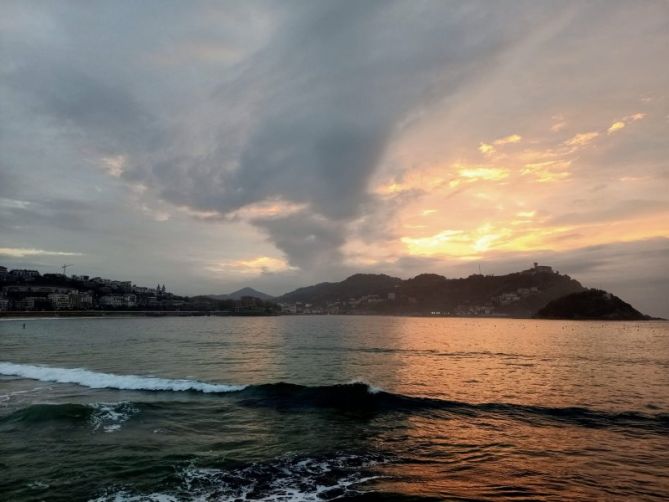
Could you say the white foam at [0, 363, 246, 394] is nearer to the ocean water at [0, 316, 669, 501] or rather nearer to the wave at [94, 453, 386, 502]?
the ocean water at [0, 316, 669, 501]

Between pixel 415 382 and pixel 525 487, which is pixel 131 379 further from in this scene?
pixel 525 487

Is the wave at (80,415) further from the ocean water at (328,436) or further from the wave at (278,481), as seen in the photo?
the wave at (278,481)

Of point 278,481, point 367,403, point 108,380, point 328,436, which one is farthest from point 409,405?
point 108,380

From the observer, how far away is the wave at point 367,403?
23.6 m

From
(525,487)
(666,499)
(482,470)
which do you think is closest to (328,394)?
(482,470)

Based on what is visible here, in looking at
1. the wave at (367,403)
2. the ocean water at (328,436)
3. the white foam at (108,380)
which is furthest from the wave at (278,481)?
the white foam at (108,380)

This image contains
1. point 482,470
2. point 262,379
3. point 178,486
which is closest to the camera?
point 178,486

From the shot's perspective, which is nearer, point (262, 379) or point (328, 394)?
point (328, 394)

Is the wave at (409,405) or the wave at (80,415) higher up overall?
the wave at (409,405)

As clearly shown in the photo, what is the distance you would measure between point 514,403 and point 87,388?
30507mm

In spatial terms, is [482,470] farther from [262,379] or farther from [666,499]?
[262,379]

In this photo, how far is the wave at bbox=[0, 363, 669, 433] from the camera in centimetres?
2364

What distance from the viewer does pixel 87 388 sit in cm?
3134

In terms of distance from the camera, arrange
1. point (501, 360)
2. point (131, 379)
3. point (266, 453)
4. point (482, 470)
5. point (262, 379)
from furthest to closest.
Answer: point (501, 360) < point (262, 379) < point (131, 379) < point (266, 453) < point (482, 470)
